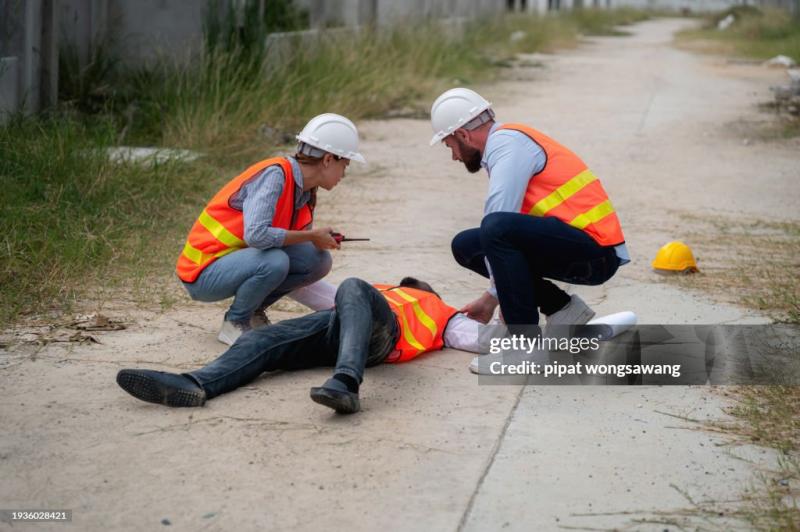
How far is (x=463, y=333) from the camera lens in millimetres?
5445

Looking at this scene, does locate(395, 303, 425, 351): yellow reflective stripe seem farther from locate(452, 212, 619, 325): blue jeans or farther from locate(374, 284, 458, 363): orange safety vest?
locate(452, 212, 619, 325): blue jeans

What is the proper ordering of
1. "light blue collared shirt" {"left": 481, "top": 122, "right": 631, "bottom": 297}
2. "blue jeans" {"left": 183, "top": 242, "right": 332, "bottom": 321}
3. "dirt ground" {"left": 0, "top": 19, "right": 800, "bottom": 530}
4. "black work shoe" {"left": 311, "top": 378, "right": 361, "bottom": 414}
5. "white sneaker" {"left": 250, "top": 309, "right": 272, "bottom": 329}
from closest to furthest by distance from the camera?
"dirt ground" {"left": 0, "top": 19, "right": 800, "bottom": 530}, "black work shoe" {"left": 311, "top": 378, "right": 361, "bottom": 414}, "light blue collared shirt" {"left": 481, "top": 122, "right": 631, "bottom": 297}, "blue jeans" {"left": 183, "top": 242, "right": 332, "bottom": 321}, "white sneaker" {"left": 250, "top": 309, "right": 272, "bottom": 329}

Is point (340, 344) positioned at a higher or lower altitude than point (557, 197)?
lower

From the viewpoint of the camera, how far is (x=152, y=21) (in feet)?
38.9

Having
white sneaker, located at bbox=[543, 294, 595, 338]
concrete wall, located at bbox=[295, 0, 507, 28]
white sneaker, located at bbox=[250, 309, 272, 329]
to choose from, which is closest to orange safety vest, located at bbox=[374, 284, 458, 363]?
white sneaker, located at bbox=[543, 294, 595, 338]

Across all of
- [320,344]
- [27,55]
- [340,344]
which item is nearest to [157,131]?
[27,55]

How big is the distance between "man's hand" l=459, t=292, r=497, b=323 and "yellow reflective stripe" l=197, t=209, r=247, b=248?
109 centimetres

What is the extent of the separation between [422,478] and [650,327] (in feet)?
7.58

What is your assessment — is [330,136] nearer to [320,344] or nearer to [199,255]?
[199,255]

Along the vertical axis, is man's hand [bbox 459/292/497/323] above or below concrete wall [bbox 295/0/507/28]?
below

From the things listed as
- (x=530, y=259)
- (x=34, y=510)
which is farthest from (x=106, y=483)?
(x=530, y=259)

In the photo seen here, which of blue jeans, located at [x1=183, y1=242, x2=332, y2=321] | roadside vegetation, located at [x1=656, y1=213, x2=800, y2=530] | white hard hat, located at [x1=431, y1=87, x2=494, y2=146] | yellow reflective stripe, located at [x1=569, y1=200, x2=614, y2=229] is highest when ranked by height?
white hard hat, located at [x1=431, y1=87, x2=494, y2=146]

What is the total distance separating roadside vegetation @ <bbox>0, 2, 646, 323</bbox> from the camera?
668 cm

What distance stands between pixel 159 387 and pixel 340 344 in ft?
2.34
